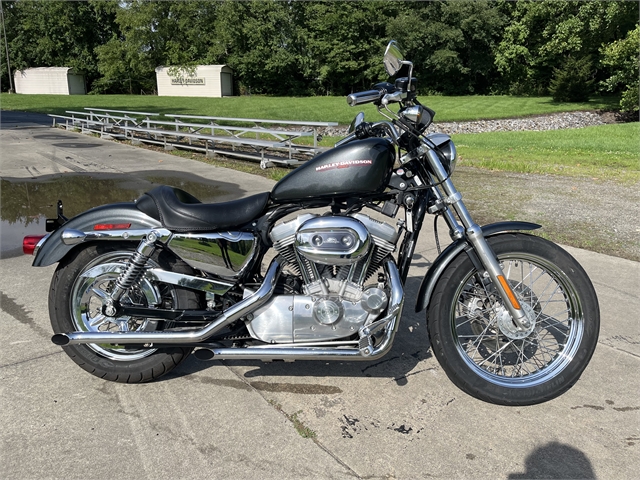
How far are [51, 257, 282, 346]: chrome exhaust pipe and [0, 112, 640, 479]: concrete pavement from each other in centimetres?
35

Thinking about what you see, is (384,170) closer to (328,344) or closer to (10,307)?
(328,344)

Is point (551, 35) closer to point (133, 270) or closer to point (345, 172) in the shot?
point (345, 172)

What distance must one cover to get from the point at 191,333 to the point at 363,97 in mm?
1606

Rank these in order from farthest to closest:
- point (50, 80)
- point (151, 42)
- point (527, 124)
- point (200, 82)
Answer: point (151, 42) → point (50, 80) → point (200, 82) → point (527, 124)

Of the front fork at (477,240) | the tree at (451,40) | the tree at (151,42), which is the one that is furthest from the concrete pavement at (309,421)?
the tree at (151,42)

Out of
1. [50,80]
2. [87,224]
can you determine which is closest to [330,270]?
[87,224]

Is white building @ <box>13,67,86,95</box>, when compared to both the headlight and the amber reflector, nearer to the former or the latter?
the headlight

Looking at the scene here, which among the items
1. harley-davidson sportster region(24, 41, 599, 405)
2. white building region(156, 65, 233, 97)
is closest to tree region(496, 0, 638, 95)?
white building region(156, 65, 233, 97)

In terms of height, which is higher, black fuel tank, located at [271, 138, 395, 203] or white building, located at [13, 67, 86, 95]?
white building, located at [13, 67, 86, 95]

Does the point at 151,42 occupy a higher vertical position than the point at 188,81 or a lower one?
higher

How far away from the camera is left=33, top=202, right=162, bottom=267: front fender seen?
9.45 feet

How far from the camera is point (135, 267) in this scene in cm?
283

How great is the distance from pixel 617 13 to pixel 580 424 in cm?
3456

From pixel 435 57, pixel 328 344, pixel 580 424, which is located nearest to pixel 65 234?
pixel 328 344
